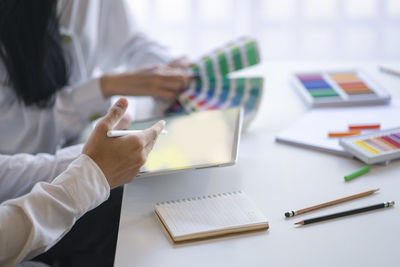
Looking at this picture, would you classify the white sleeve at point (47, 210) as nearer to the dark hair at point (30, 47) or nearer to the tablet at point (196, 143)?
the tablet at point (196, 143)

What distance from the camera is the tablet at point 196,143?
737mm

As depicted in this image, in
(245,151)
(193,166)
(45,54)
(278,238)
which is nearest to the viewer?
(278,238)

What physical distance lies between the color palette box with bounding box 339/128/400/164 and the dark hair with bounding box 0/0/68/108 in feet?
2.07

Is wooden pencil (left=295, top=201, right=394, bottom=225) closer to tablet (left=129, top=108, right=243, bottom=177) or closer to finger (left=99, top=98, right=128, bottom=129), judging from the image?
tablet (left=129, top=108, right=243, bottom=177)

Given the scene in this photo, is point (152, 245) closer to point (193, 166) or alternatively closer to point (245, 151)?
point (193, 166)

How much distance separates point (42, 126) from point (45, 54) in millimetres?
156

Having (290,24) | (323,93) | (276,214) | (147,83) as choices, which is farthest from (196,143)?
(290,24)

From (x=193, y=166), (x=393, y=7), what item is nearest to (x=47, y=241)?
(x=193, y=166)

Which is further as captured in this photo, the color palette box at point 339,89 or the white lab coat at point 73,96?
the color palette box at point 339,89

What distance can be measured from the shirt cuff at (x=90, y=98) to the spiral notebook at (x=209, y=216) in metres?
0.46

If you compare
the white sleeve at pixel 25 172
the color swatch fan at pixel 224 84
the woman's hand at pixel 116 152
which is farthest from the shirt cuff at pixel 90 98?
the woman's hand at pixel 116 152

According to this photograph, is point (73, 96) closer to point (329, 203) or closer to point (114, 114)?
point (114, 114)

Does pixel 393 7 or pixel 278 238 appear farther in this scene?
pixel 393 7

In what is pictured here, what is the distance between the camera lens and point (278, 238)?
1.93ft
